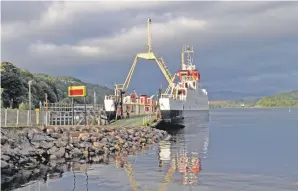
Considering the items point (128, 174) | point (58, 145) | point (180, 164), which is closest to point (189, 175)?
point (128, 174)

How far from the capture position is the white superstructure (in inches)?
2596

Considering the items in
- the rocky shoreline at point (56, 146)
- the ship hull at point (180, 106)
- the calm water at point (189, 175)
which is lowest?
the calm water at point (189, 175)

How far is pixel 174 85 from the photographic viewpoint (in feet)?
267

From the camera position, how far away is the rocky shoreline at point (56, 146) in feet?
86.8

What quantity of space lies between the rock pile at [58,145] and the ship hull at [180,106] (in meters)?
21.7

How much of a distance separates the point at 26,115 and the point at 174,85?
40866mm

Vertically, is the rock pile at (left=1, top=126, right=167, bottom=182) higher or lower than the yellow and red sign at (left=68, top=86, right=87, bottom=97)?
lower

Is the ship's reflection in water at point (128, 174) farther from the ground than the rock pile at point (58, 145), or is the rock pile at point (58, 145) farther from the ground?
the rock pile at point (58, 145)

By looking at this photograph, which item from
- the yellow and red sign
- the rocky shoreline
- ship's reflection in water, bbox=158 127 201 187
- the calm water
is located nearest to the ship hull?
the rocky shoreline

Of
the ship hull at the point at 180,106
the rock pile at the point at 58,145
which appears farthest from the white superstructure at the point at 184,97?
the rock pile at the point at 58,145

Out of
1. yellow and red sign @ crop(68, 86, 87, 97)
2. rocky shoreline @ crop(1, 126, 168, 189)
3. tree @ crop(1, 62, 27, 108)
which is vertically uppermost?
tree @ crop(1, 62, 27, 108)

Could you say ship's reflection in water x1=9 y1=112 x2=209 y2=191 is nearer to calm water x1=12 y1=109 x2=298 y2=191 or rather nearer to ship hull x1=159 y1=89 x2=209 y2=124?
calm water x1=12 y1=109 x2=298 y2=191

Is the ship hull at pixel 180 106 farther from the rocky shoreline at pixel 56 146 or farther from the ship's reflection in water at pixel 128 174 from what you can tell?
the ship's reflection in water at pixel 128 174

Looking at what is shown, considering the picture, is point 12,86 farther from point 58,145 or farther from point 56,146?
point 56,146
